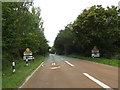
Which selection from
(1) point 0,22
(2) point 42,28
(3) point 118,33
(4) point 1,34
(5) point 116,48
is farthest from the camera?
(2) point 42,28

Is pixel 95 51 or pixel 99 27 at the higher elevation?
pixel 99 27

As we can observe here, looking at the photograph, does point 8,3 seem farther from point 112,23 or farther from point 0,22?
point 112,23

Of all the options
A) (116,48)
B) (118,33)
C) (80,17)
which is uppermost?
(80,17)

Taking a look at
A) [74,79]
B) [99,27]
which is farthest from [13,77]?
[99,27]

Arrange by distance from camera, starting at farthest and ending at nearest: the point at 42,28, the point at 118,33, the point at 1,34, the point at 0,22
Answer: the point at 42,28 → the point at 118,33 → the point at 1,34 → the point at 0,22

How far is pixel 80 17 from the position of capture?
42.1 m

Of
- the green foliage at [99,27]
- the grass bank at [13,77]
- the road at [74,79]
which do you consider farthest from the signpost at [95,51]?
the grass bank at [13,77]

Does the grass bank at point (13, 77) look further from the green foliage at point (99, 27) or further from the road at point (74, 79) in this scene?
the green foliage at point (99, 27)

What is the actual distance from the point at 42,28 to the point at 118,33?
88.6 ft

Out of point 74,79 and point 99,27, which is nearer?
point 74,79

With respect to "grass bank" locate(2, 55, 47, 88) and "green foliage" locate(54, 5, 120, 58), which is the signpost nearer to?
"green foliage" locate(54, 5, 120, 58)

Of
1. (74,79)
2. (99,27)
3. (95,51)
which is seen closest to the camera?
(74,79)

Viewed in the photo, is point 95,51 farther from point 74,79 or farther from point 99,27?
point 74,79

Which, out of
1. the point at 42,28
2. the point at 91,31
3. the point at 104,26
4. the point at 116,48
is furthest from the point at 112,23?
the point at 42,28
